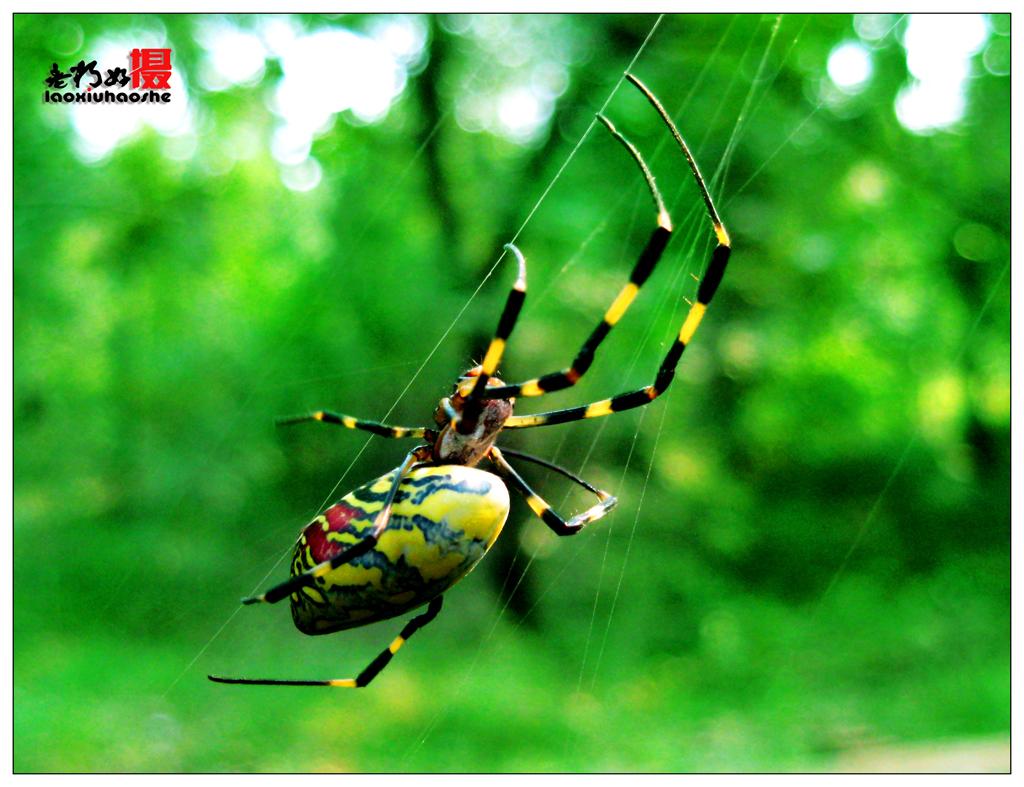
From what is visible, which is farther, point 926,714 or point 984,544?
point 984,544

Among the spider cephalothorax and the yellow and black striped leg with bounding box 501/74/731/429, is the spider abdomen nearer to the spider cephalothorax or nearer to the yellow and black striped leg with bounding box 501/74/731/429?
the spider cephalothorax

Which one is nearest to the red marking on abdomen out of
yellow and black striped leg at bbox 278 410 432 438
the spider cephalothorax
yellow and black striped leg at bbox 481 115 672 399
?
yellow and black striped leg at bbox 278 410 432 438

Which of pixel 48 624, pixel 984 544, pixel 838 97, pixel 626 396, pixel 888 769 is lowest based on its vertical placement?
pixel 888 769

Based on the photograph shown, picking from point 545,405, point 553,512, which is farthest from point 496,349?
point 545,405

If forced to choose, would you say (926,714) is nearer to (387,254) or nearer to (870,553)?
(870,553)

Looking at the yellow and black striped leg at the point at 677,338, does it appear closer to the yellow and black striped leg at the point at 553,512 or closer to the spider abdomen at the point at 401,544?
the yellow and black striped leg at the point at 553,512

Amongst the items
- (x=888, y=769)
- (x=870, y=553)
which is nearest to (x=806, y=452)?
(x=870, y=553)

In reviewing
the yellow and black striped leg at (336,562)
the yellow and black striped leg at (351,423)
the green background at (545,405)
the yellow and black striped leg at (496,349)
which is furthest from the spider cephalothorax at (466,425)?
the green background at (545,405)
